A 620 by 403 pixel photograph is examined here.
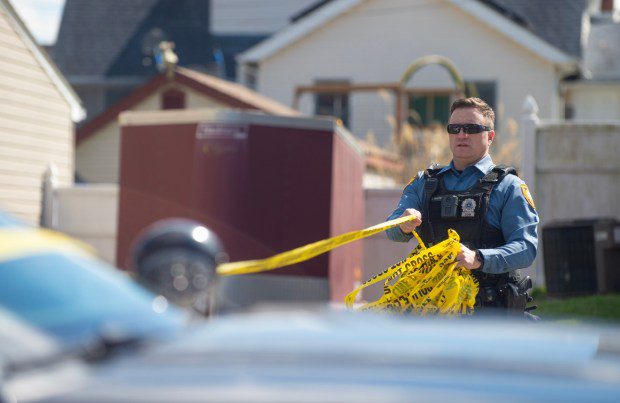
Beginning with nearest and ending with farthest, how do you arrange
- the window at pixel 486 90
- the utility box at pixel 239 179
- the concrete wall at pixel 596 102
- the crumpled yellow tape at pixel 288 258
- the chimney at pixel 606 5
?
the crumpled yellow tape at pixel 288 258
the utility box at pixel 239 179
the window at pixel 486 90
the concrete wall at pixel 596 102
the chimney at pixel 606 5

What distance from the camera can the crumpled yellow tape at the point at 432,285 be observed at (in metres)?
4.78

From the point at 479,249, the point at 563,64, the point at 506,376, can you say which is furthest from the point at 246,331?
the point at 563,64

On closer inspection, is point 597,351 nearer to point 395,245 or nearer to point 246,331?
point 246,331

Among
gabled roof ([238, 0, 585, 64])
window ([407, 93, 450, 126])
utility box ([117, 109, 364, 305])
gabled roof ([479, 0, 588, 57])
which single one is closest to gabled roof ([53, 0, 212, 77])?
gabled roof ([238, 0, 585, 64])

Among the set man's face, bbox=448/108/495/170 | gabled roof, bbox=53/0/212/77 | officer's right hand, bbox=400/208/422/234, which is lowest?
officer's right hand, bbox=400/208/422/234

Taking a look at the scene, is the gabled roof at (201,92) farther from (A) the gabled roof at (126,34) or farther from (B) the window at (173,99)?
(A) the gabled roof at (126,34)

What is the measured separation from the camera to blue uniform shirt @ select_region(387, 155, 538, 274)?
15.6 feet

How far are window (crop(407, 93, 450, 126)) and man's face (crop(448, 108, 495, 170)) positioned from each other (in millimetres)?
22282

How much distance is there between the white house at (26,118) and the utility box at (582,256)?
24.5 feet

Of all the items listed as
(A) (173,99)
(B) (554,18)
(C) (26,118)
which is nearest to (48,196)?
(C) (26,118)

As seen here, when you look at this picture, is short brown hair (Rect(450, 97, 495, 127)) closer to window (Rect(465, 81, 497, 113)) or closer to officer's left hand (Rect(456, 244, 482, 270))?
officer's left hand (Rect(456, 244, 482, 270))

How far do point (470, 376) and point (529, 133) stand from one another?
45.0ft

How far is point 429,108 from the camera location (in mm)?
27672

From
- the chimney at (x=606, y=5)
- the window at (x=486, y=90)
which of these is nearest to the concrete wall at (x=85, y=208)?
the window at (x=486, y=90)
